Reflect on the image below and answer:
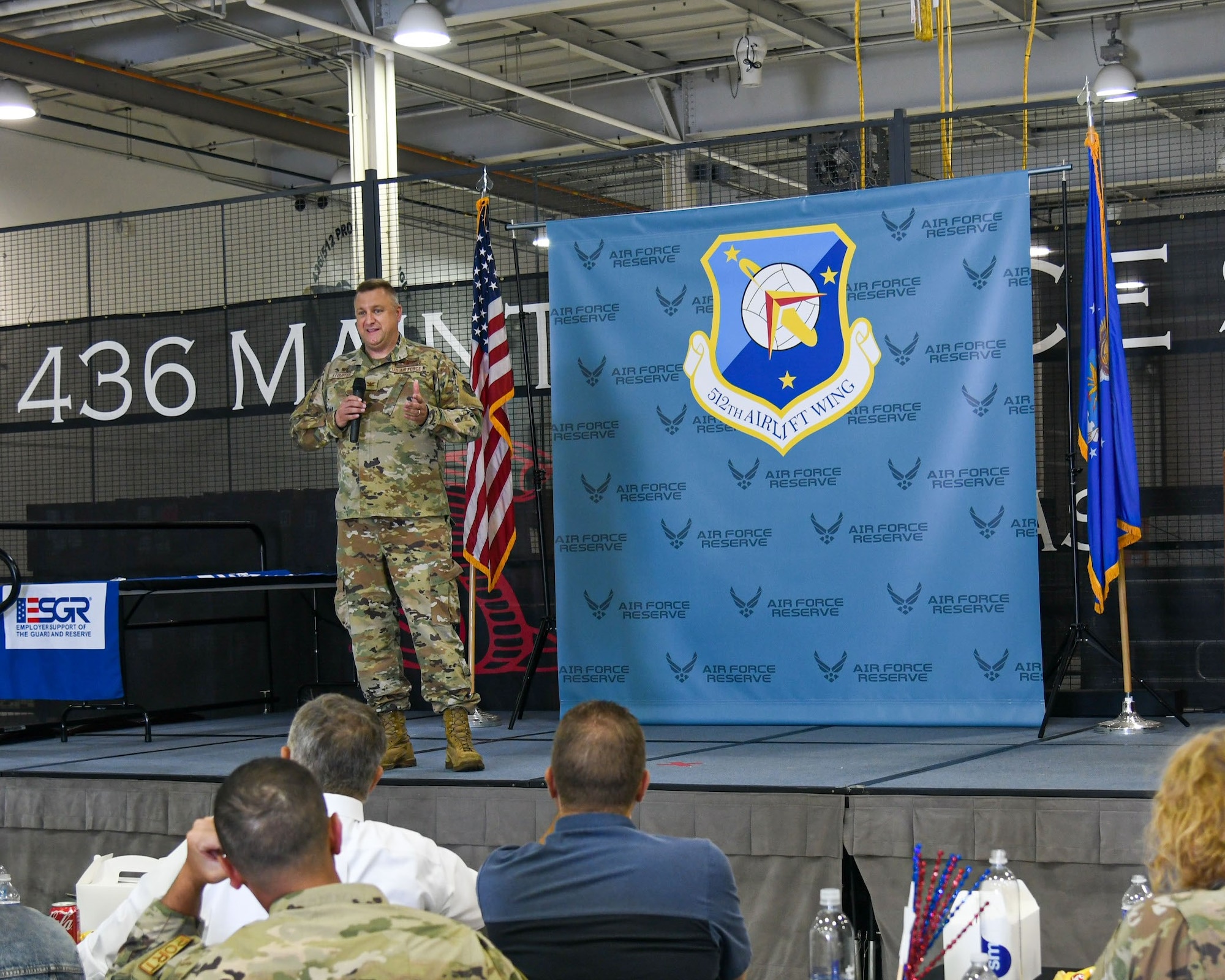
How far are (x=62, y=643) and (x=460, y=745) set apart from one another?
2004mm

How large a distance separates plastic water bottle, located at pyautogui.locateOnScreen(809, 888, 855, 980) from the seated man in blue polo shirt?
17cm

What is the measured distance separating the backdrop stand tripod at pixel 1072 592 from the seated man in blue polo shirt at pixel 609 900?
3012 mm

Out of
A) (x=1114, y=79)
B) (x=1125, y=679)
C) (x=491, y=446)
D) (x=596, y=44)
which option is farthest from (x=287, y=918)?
(x=596, y=44)

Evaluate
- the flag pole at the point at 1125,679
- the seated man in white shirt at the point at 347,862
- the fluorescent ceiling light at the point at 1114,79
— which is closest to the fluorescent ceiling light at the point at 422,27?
the flag pole at the point at 1125,679

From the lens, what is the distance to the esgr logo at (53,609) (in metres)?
5.68

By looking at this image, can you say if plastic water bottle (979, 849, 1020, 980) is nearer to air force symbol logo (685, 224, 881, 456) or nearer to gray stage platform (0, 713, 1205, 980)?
gray stage platform (0, 713, 1205, 980)

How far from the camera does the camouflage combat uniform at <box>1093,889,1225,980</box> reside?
5.28 ft

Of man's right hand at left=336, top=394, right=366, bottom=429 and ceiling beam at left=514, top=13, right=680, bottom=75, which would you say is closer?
man's right hand at left=336, top=394, right=366, bottom=429

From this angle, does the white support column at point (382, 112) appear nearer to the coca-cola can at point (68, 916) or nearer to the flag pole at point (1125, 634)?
the flag pole at point (1125, 634)

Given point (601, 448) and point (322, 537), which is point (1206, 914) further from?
point (322, 537)

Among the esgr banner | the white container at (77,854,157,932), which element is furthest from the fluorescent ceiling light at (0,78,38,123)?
the white container at (77,854,157,932)

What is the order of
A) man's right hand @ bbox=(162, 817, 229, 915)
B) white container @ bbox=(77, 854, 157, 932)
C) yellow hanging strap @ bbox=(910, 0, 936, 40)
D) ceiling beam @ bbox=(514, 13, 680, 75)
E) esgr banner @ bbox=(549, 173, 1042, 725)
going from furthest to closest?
ceiling beam @ bbox=(514, 13, 680, 75), yellow hanging strap @ bbox=(910, 0, 936, 40), esgr banner @ bbox=(549, 173, 1042, 725), white container @ bbox=(77, 854, 157, 932), man's right hand @ bbox=(162, 817, 229, 915)

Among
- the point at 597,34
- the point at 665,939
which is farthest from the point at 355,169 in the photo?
the point at 665,939

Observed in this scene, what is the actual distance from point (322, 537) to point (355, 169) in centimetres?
320
